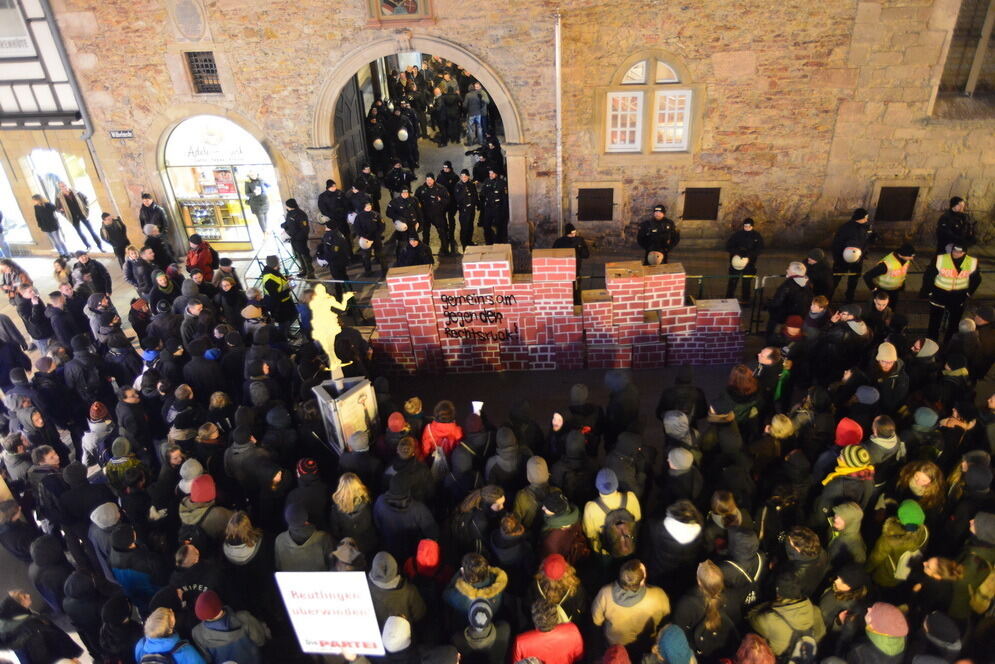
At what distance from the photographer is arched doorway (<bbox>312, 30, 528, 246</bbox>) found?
42.1 ft

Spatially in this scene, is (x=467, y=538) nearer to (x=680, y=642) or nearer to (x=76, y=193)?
(x=680, y=642)

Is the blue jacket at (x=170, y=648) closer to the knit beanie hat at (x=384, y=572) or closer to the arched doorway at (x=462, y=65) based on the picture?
the knit beanie hat at (x=384, y=572)

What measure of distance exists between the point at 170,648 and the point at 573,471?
3.48 metres

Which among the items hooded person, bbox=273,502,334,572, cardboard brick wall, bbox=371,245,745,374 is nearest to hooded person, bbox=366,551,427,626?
hooded person, bbox=273,502,334,572

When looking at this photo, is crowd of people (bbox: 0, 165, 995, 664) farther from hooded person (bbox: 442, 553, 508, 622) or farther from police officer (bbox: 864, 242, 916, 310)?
police officer (bbox: 864, 242, 916, 310)

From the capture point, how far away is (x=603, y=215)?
1412 centimetres

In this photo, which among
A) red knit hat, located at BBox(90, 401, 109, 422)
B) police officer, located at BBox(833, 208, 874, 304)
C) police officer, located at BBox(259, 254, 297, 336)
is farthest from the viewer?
police officer, located at BBox(833, 208, 874, 304)

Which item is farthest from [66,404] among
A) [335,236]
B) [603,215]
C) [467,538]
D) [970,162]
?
[970,162]

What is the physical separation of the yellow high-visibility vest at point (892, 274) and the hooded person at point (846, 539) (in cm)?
489

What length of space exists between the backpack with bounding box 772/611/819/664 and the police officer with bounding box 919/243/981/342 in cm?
621

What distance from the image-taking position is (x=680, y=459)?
6.49 m

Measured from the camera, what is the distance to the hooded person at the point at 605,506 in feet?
20.6

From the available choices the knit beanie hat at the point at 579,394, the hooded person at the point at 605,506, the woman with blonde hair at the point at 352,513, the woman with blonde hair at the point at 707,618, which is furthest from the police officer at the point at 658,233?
the woman with blonde hair at the point at 707,618

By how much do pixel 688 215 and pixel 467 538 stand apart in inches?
363
